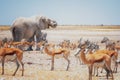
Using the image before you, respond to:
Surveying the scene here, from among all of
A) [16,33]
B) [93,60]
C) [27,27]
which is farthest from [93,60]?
[27,27]

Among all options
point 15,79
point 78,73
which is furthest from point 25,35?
point 15,79

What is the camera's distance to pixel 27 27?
2888cm

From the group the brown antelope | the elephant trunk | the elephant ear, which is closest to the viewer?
the brown antelope

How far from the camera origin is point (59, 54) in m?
17.8

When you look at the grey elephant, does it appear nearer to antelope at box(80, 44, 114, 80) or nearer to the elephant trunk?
the elephant trunk

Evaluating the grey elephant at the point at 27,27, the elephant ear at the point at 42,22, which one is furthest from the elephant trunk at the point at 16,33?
the elephant ear at the point at 42,22

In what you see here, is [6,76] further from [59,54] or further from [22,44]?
[22,44]

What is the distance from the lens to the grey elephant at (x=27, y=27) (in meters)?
28.3

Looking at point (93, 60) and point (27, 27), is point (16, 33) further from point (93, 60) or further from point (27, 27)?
point (93, 60)

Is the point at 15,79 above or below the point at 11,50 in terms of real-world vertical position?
below

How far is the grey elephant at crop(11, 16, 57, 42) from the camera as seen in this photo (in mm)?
28328

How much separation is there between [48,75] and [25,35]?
1394cm

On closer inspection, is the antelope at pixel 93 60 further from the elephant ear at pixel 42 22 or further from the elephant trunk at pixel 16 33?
the elephant ear at pixel 42 22

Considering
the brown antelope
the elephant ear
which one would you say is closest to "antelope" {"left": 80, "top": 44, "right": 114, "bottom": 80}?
the brown antelope
